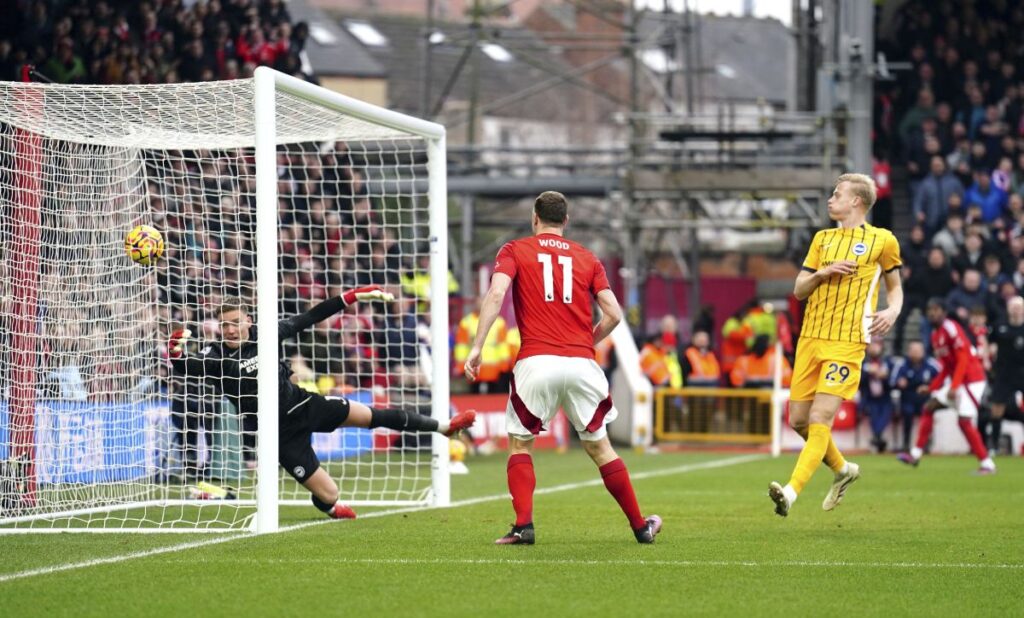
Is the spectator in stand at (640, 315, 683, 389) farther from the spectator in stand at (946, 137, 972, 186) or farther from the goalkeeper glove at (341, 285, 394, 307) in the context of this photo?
the goalkeeper glove at (341, 285, 394, 307)

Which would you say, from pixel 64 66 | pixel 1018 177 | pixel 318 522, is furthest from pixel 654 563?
pixel 1018 177

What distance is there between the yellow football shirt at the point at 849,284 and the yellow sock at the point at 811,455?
59cm

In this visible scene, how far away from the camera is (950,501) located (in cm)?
1286

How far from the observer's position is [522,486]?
8.87 meters

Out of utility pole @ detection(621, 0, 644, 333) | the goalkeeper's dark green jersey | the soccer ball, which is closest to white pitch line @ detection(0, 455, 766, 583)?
the goalkeeper's dark green jersey

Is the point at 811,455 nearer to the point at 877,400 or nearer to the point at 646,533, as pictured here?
the point at 646,533

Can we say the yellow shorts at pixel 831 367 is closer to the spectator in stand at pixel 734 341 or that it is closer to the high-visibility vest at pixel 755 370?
the high-visibility vest at pixel 755 370

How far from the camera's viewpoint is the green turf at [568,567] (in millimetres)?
6707

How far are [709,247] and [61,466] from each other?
4072cm

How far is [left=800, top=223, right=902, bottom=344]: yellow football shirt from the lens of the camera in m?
9.87

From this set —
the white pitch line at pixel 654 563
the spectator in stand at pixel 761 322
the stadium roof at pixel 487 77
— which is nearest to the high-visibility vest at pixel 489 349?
the spectator in stand at pixel 761 322

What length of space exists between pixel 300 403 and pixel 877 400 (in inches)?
539

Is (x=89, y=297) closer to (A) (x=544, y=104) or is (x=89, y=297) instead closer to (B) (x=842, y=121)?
(B) (x=842, y=121)

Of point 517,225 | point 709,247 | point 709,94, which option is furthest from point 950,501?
point 709,94
